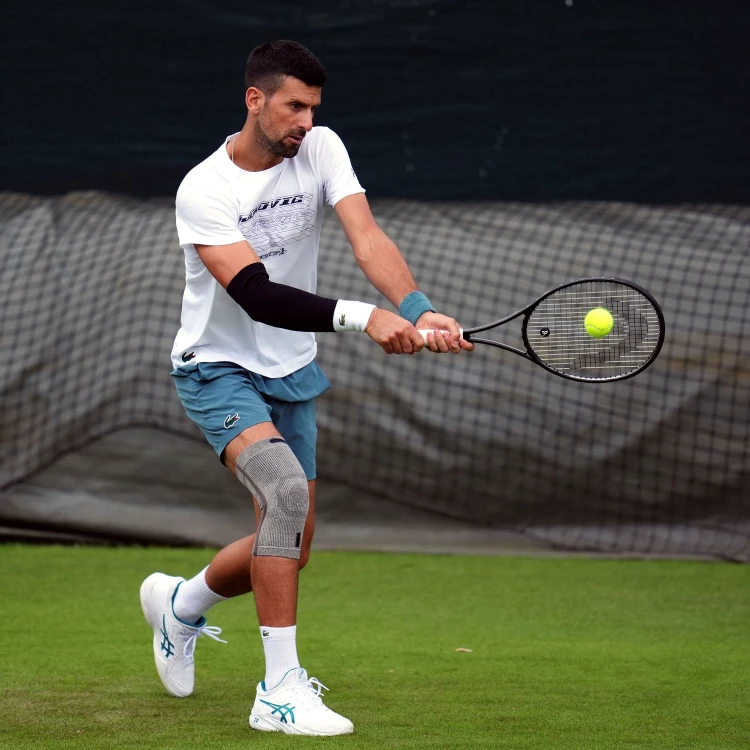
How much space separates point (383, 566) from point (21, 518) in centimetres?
175

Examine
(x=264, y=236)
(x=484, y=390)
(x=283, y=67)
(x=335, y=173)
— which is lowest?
(x=484, y=390)

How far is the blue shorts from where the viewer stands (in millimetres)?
3188

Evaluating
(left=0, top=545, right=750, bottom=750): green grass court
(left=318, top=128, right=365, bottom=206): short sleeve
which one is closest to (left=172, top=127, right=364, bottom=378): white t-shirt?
(left=318, top=128, right=365, bottom=206): short sleeve

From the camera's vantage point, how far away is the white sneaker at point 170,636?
341 cm

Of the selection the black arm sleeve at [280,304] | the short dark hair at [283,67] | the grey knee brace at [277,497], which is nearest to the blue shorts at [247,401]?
the grey knee brace at [277,497]

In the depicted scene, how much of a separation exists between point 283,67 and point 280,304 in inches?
25.3

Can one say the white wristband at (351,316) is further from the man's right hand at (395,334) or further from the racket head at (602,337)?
the racket head at (602,337)

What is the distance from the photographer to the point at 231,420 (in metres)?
3.17

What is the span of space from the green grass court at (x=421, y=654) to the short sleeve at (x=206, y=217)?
1189 mm

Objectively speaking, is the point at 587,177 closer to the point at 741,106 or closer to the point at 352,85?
the point at 741,106

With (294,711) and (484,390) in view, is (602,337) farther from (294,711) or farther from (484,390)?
(484,390)

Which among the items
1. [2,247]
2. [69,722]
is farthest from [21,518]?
[69,722]

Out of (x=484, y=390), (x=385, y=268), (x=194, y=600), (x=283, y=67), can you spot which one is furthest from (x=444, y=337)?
(x=484, y=390)

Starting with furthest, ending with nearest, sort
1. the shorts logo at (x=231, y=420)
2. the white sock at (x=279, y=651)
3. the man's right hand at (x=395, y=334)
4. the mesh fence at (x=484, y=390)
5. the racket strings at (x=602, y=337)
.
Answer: the mesh fence at (x=484, y=390) < the racket strings at (x=602, y=337) < the shorts logo at (x=231, y=420) < the white sock at (x=279, y=651) < the man's right hand at (x=395, y=334)
